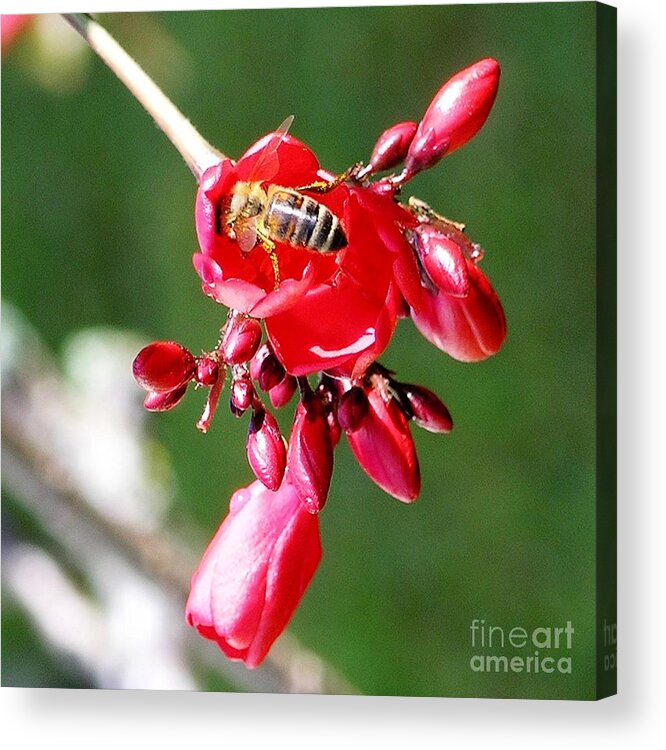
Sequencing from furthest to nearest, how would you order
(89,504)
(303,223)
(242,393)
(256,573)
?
(89,504), (256,573), (242,393), (303,223)

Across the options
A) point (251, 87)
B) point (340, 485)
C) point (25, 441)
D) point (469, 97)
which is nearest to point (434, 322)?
point (469, 97)

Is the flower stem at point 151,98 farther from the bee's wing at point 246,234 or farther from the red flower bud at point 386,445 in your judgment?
the red flower bud at point 386,445

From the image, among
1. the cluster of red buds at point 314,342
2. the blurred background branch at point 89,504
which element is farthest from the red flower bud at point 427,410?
the blurred background branch at point 89,504

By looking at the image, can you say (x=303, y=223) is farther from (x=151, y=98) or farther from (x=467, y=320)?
(x=151, y=98)

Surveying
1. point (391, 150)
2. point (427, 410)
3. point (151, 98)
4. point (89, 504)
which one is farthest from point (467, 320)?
point (89, 504)

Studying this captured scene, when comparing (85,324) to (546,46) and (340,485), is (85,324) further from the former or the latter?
(546,46)

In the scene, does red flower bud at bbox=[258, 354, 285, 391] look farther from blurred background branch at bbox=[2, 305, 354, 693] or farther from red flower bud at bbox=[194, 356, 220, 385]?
blurred background branch at bbox=[2, 305, 354, 693]

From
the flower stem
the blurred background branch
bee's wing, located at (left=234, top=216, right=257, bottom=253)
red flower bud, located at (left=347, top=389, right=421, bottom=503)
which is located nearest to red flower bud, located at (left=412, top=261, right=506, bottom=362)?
red flower bud, located at (left=347, top=389, right=421, bottom=503)
